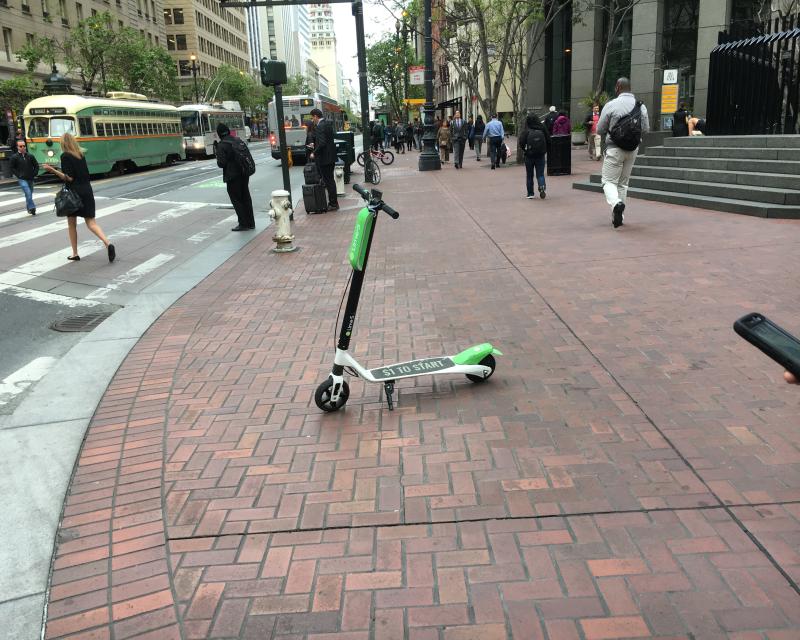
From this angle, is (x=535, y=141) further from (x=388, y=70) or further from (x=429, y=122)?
(x=388, y=70)

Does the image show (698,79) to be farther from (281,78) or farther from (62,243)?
(62,243)

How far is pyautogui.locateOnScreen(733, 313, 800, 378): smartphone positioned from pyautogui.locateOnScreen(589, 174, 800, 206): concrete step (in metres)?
10.6

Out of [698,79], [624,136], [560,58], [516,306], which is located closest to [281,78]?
[624,136]

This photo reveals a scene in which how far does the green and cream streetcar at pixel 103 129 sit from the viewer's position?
89.1ft

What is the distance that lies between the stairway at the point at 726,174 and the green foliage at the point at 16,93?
3109cm

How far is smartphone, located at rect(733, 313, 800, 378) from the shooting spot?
5.10ft

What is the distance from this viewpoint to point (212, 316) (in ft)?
23.1

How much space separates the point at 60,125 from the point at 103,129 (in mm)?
2174

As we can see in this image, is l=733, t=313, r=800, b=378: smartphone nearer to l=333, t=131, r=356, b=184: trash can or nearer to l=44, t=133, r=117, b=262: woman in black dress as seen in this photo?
l=44, t=133, r=117, b=262: woman in black dress

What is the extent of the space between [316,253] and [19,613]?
8.00 meters

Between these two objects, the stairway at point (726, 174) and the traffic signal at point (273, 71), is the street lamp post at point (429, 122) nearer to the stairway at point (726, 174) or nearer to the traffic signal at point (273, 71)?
the stairway at point (726, 174)

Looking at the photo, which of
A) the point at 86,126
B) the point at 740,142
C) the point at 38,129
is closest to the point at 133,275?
the point at 740,142

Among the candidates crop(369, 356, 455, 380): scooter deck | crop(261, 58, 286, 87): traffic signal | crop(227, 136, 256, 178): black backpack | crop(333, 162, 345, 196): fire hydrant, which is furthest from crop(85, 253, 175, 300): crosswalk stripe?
crop(333, 162, 345, 196): fire hydrant

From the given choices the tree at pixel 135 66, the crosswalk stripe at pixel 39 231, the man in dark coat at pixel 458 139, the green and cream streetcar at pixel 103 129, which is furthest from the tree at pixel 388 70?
the crosswalk stripe at pixel 39 231
